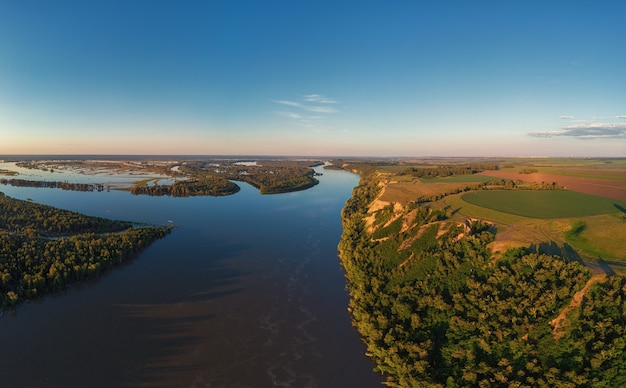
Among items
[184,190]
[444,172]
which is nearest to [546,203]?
[444,172]

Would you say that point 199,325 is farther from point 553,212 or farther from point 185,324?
point 553,212

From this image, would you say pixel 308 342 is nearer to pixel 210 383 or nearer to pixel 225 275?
pixel 210 383

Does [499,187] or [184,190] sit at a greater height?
[499,187]

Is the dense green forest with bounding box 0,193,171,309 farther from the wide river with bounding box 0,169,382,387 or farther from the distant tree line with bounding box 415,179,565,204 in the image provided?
the distant tree line with bounding box 415,179,565,204

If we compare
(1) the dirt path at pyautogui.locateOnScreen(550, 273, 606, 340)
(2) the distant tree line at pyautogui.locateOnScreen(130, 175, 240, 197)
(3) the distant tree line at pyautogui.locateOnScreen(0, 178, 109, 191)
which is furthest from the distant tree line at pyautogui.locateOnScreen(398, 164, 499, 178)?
(3) the distant tree line at pyautogui.locateOnScreen(0, 178, 109, 191)

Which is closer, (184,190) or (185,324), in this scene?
(185,324)

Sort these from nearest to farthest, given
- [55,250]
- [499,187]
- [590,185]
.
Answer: [55,250]
[590,185]
[499,187]
